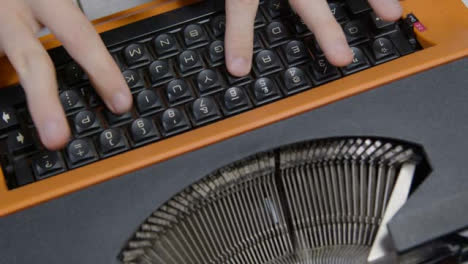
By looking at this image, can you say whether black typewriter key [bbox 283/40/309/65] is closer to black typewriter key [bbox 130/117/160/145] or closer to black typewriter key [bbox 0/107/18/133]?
black typewriter key [bbox 130/117/160/145]

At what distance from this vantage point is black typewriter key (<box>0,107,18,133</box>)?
1.95 ft

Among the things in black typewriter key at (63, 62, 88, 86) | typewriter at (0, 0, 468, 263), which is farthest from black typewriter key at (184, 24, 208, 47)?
Answer: black typewriter key at (63, 62, 88, 86)

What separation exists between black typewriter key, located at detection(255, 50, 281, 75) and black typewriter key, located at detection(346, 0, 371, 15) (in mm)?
98

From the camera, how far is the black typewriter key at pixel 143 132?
58cm

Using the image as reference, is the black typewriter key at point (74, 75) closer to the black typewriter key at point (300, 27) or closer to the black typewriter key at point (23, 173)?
the black typewriter key at point (23, 173)

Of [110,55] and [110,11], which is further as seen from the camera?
[110,11]

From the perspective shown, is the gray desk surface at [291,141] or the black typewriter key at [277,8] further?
the black typewriter key at [277,8]

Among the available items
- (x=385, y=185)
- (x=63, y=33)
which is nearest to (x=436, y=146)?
(x=385, y=185)

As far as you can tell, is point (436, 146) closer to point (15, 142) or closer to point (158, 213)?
point (158, 213)

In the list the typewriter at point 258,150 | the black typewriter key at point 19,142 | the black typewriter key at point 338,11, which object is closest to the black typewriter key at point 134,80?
the typewriter at point 258,150

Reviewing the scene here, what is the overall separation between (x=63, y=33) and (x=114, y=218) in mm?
196

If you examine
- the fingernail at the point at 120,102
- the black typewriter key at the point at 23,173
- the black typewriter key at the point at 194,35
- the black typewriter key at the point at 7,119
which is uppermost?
the black typewriter key at the point at 194,35

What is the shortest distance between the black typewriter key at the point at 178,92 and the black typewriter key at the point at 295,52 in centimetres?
10

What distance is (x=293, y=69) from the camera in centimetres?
60
